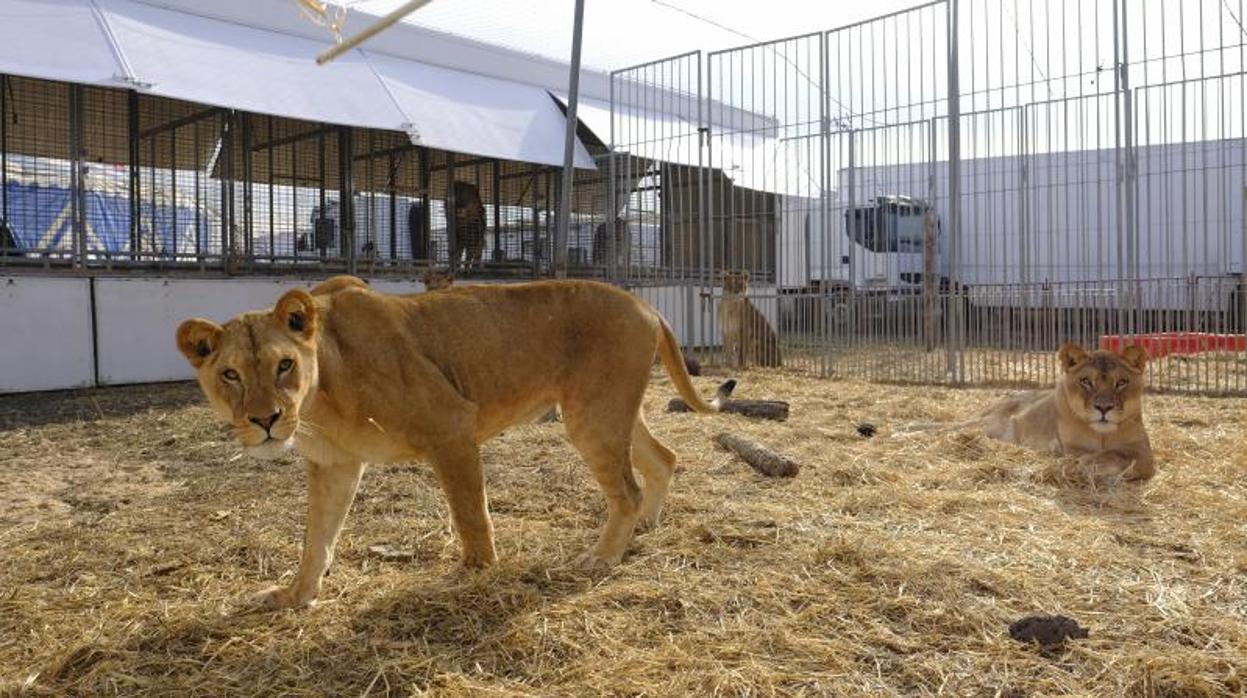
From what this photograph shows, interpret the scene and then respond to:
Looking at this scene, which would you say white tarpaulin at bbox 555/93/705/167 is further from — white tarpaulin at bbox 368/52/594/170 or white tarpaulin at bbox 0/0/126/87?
white tarpaulin at bbox 0/0/126/87

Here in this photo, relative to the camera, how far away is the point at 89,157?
13.3 metres

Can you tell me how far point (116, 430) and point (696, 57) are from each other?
10.4 m

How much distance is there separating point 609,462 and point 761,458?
2.37 metres

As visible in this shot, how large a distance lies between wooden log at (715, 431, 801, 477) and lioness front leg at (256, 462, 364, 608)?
10.0 ft

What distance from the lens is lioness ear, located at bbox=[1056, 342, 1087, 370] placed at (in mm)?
6754

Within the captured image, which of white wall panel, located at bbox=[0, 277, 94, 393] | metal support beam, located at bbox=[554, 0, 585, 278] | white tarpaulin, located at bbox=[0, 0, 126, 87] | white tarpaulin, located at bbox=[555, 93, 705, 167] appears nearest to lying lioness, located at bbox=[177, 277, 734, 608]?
white tarpaulin, located at bbox=[0, 0, 126, 87]

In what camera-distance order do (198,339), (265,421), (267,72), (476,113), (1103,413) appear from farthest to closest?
1. (476,113)
2. (267,72)
3. (1103,413)
4. (198,339)
5. (265,421)

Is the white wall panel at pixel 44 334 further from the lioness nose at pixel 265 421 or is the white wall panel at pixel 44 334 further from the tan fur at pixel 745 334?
the lioness nose at pixel 265 421

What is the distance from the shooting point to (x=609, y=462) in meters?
4.46

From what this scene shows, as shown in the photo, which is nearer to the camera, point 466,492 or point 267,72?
point 466,492

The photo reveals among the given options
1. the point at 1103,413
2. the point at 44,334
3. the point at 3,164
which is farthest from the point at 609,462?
the point at 3,164

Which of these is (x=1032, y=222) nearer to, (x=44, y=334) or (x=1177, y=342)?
(x=1177, y=342)

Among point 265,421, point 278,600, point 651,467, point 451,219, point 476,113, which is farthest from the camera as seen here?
point 451,219

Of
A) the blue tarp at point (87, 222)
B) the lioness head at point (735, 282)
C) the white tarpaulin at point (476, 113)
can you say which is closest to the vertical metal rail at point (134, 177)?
the blue tarp at point (87, 222)
